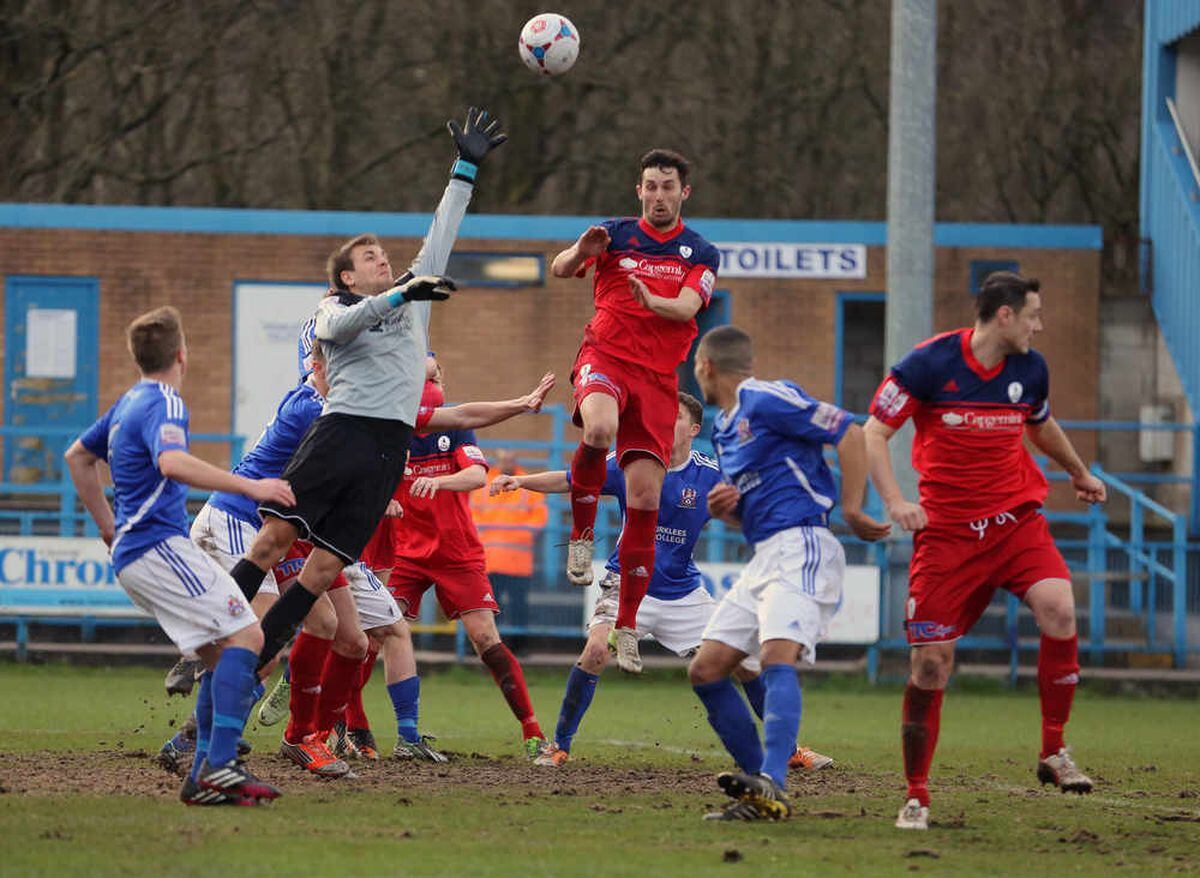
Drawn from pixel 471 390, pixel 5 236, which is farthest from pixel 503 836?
pixel 5 236

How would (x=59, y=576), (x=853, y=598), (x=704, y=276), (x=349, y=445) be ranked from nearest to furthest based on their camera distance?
1. (x=349, y=445)
2. (x=704, y=276)
3. (x=853, y=598)
4. (x=59, y=576)

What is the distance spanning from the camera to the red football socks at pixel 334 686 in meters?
9.61

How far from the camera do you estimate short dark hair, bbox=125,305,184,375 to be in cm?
767

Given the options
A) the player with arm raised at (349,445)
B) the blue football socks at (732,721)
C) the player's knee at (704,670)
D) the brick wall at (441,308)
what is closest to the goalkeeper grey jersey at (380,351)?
the player with arm raised at (349,445)

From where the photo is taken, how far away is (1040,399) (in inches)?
326

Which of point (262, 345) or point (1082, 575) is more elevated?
point (262, 345)

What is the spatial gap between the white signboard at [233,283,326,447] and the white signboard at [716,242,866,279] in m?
4.92

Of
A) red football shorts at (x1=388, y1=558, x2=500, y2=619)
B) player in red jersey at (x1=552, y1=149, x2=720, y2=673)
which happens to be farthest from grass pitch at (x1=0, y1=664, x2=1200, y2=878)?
player in red jersey at (x1=552, y1=149, x2=720, y2=673)

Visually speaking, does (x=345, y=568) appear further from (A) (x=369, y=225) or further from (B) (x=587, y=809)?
(A) (x=369, y=225)

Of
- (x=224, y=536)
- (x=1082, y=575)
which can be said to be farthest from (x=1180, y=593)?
(x=224, y=536)

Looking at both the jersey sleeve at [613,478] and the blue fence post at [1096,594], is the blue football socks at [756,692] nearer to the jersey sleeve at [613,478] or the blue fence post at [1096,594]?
the jersey sleeve at [613,478]

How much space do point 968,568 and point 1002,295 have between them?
1193 mm

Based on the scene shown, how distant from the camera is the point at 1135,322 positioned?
22.5 meters

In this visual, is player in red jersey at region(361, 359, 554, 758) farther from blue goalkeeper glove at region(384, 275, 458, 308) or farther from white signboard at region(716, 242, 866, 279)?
white signboard at region(716, 242, 866, 279)
